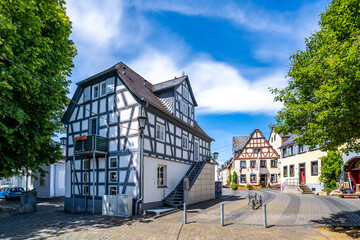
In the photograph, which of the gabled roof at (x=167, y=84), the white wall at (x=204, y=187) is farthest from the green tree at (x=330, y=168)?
the gabled roof at (x=167, y=84)

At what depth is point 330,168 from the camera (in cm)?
2306

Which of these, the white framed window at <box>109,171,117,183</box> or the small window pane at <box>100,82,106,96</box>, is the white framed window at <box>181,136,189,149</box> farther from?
the small window pane at <box>100,82,106,96</box>

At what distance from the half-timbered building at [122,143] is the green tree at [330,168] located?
13.3 meters

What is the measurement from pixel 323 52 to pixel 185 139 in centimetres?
1374

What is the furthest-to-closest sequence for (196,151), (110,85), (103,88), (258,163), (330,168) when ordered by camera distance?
(258,163), (330,168), (196,151), (103,88), (110,85)

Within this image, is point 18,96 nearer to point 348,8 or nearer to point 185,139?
point 185,139

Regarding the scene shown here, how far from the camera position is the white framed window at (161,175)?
16336 mm

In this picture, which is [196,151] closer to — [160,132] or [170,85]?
[160,132]

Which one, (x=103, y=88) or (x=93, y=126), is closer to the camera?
(x=103, y=88)

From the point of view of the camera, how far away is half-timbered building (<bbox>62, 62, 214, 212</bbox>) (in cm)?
1453

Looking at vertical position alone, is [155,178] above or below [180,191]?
above

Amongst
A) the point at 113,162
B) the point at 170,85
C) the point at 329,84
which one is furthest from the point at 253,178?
the point at 329,84

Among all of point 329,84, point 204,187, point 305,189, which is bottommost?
point 305,189

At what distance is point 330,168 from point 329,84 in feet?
62.7
